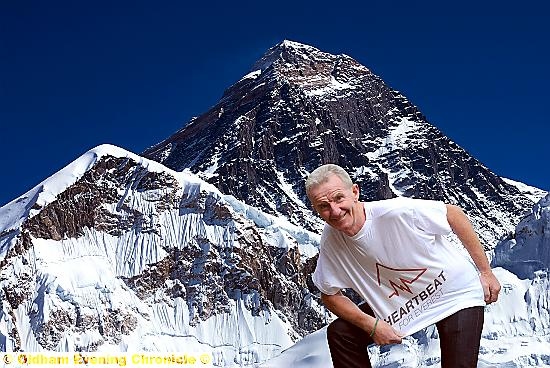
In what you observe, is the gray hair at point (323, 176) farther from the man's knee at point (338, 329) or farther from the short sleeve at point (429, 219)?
the man's knee at point (338, 329)

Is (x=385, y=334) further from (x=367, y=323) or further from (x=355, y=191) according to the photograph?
(x=355, y=191)

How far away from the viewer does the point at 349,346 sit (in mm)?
5492

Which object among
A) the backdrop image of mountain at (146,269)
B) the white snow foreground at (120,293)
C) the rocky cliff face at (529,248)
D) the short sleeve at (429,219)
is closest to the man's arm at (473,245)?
the short sleeve at (429,219)

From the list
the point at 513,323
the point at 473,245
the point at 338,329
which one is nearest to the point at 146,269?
the point at 513,323

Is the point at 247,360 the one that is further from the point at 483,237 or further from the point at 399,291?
the point at 399,291

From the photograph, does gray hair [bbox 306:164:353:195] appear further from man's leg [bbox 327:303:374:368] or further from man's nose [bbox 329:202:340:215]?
man's leg [bbox 327:303:374:368]

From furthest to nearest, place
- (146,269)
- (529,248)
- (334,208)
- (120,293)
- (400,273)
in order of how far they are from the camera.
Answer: (146,269) < (120,293) < (529,248) < (400,273) < (334,208)

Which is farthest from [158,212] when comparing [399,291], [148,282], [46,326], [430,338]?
[399,291]

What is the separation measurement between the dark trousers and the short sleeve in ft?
1.67

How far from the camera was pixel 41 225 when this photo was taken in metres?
126

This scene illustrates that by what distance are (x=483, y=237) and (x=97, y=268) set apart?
95137 mm

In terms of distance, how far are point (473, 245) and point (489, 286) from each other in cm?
28

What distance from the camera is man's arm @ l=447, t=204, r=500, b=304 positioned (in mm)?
5508

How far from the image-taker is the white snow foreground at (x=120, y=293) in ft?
376
